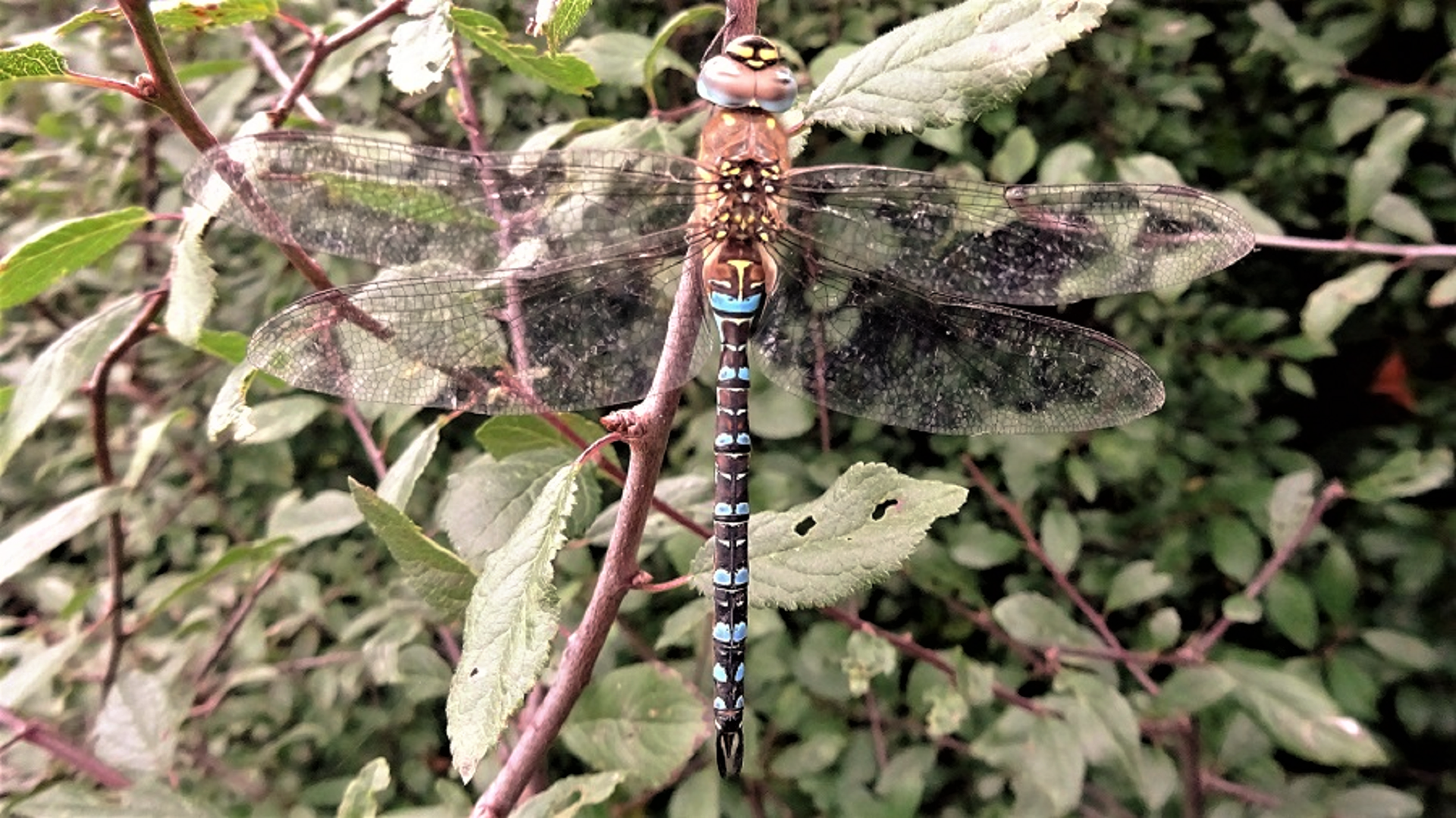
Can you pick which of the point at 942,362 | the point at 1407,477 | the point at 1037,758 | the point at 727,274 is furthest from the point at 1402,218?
the point at 727,274

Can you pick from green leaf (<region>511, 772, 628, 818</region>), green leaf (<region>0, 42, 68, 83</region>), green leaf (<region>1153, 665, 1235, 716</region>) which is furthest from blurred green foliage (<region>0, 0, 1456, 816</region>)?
green leaf (<region>0, 42, 68, 83</region>)

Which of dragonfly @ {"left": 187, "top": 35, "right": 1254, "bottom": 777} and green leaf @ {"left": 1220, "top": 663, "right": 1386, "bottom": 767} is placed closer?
dragonfly @ {"left": 187, "top": 35, "right": 1254, "bottom": 777}

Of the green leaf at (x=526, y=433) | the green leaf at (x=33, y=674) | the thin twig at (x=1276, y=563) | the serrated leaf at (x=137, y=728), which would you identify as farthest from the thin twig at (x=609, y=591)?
the thin twig at (x=1276, y=563)

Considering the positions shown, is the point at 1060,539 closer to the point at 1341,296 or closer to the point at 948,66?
the point at 1341,296

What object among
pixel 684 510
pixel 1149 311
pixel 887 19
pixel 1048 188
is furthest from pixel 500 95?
pixel 1149 311

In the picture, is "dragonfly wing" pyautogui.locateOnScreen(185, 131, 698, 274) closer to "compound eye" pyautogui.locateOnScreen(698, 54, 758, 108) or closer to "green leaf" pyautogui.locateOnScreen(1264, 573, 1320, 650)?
"compound eye" pyautogui.locateOnScreen(698, 54, 758, 108)

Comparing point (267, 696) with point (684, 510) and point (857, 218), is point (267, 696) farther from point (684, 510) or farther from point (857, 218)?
point (857, 218)
